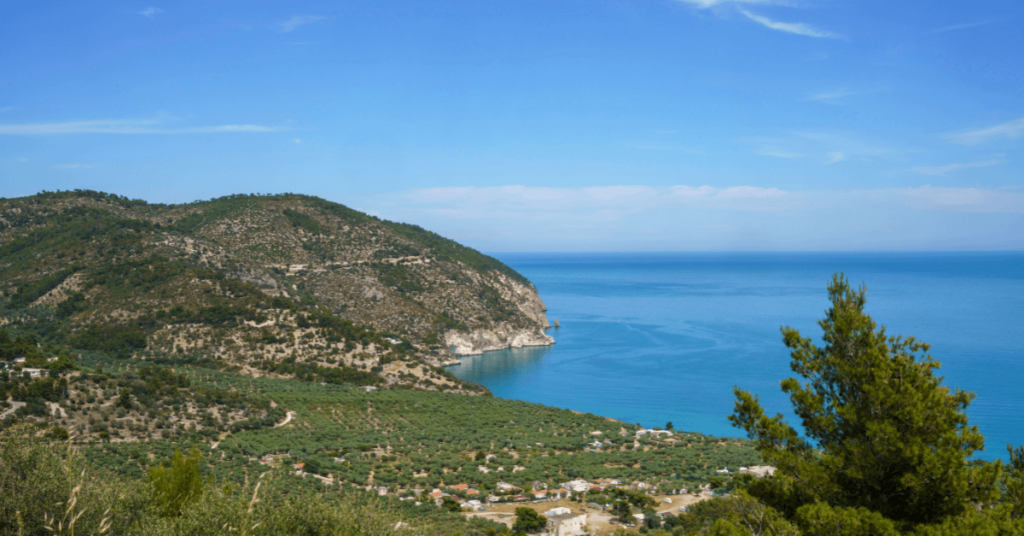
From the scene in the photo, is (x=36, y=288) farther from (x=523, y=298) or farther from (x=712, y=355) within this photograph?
(x=712, y=355)

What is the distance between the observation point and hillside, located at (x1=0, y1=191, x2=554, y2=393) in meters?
51.2

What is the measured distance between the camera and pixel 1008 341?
8125 cm

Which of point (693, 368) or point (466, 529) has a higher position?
point (466, 529)

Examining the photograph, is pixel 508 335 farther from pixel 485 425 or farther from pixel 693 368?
pixel 485 425

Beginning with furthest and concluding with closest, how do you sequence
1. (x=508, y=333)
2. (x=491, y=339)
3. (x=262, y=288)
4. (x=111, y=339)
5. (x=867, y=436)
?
(x=508, y=333), (x=491, y=339), (x=262, y=288), (x=111, y=339), (x=867, y=436)

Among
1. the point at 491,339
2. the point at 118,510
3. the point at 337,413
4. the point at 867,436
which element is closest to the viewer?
the point at 867,436

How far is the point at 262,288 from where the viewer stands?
67750 millimetres

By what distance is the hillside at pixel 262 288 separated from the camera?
168ft

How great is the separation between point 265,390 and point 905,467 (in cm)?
4168

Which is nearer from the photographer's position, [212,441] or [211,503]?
[211,503]

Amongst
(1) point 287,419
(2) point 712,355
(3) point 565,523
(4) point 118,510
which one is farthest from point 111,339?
(2) point 712,355

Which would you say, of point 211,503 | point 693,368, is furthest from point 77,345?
point 693,368

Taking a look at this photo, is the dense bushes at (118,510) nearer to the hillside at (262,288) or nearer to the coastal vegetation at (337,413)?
the coastal vegetation at (337,413)

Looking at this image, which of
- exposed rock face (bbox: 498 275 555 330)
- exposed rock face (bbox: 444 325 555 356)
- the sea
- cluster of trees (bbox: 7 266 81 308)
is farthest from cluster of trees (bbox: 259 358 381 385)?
exposed rock face (bbox: 498 275 555 330)
